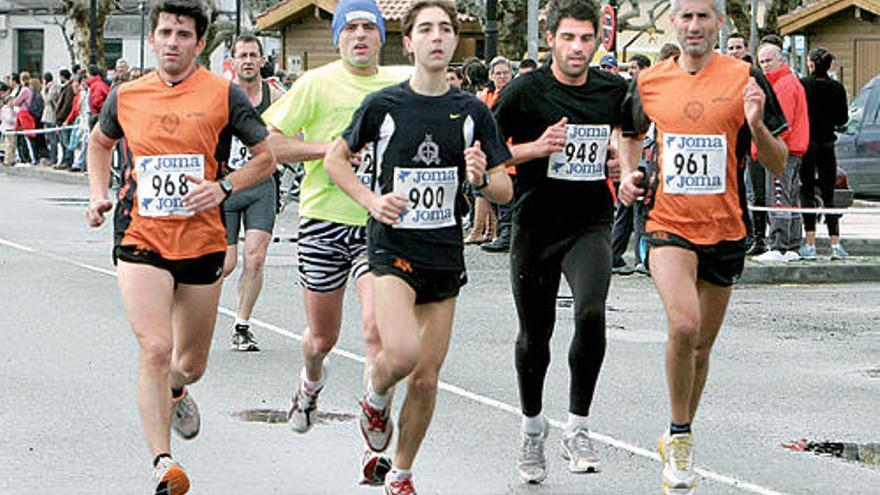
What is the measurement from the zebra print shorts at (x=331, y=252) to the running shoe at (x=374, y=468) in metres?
1.17

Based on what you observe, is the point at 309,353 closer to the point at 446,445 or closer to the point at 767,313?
the point at 446,445

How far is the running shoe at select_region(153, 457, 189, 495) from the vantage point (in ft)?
22.9

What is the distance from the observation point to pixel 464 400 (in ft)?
33.7

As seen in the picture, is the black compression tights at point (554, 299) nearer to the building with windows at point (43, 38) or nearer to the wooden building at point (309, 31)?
the wooden building at point (309, 31)

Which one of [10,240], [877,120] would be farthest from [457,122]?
[877,120]

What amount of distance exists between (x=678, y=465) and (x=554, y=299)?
41.3 inches

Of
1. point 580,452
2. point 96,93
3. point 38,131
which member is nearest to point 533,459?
point 580,452

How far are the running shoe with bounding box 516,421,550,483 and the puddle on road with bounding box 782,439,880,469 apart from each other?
4.82 feet

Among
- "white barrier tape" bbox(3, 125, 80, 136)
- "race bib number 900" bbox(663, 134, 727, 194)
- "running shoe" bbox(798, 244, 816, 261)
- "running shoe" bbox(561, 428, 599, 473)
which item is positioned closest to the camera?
"race bib number 900" bbox(663, 134, 727, 194)

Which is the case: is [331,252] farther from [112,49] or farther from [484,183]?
[112,49]

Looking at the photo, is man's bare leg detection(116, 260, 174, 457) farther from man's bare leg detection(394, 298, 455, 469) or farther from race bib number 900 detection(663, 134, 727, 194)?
race bib number 900 detection(663, 134, 727, 194)

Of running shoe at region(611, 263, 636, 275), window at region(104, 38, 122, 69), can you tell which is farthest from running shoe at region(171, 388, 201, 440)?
window at region(104, 38, 122, 69)

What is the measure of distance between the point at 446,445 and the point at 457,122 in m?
2.06

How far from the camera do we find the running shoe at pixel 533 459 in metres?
8.00
